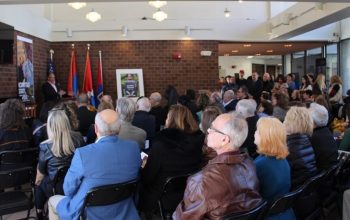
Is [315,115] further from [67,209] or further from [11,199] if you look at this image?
[11,199]

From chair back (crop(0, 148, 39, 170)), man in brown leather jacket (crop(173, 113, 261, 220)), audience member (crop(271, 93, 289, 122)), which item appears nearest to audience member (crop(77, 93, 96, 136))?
chair back (crop(0, 148, 39, 170))

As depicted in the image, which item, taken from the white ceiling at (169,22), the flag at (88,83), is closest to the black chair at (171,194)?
the flag at (88,83)

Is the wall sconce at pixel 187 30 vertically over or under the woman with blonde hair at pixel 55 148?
over

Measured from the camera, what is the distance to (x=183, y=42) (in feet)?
32.2

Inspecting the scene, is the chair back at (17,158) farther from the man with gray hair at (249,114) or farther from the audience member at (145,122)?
the man with gray hair at (249,114)

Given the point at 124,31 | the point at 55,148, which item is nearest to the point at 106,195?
the point at 55,148

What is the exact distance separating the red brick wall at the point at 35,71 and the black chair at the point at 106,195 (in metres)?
4.93

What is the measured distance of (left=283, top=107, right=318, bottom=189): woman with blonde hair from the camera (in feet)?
9.89

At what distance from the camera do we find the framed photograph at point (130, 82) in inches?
380

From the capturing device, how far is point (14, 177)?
320cm

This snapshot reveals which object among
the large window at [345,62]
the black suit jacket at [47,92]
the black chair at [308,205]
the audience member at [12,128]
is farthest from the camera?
the large window at [345,62]

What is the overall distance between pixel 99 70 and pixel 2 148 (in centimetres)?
588

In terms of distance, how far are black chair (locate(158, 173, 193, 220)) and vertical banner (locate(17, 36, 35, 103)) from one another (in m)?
5.32

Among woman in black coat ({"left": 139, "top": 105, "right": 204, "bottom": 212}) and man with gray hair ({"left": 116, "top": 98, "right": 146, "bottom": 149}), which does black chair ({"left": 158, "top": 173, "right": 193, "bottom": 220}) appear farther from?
man with gray hair ({"left": 116, "top": 98, "right": 146, "bottom": 149})
